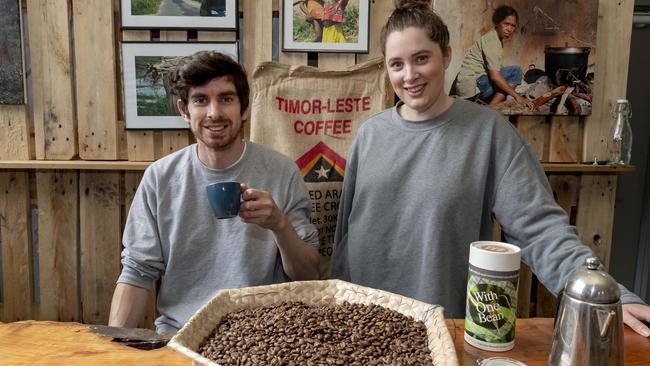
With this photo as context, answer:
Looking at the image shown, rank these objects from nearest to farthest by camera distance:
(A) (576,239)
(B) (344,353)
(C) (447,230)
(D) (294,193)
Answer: (B) (344,353) < (A) (576,239) < (C) (447,230) < (D) (294,193)

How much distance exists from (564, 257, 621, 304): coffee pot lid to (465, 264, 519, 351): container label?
123 millimetres

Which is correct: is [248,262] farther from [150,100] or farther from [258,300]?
[150,100]

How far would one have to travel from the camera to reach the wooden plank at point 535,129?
270 centimetres

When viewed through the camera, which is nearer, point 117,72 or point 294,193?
point 294,193

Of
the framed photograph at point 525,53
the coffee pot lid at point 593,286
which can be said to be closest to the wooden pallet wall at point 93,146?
the framed photograph at point 525,53

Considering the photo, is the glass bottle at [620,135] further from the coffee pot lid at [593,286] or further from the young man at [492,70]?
the coffee pot lid at [593,286]

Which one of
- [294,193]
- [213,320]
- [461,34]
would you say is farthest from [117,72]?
[213,320]

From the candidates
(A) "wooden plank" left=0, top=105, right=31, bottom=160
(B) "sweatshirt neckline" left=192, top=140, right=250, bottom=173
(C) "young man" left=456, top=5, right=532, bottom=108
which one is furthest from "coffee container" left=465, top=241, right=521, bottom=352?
(A) "wooden plank" left=0, top=105, right=31, bottom=160

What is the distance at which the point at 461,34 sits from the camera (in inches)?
102

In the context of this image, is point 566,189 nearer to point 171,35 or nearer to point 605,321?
point 605,321

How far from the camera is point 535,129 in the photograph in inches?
106

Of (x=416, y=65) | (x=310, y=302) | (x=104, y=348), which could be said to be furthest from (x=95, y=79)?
(x=310, y=302)

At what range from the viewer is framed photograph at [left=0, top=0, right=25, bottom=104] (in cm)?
256

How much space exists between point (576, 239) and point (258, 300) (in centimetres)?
90
